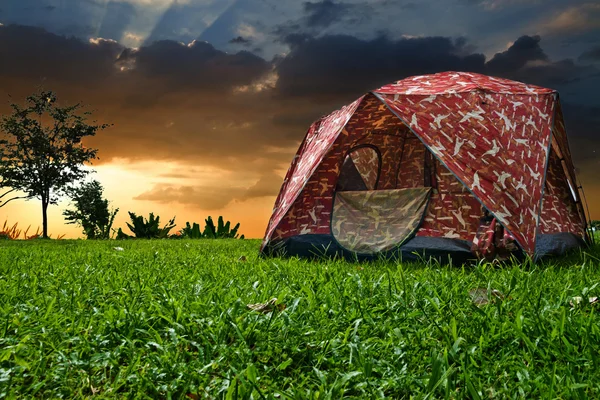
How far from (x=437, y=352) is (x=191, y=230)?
11856 millimetres

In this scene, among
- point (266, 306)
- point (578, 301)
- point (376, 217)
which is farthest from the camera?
point (376, 217)

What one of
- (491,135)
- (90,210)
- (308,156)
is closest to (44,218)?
(90,210)

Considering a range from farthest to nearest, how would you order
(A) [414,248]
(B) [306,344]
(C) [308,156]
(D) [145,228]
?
(D) [145,228] → (C) [308,156] → (A) [414,248] → (B) [306,344]

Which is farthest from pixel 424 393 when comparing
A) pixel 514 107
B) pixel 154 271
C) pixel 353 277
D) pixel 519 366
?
pixel 514 107

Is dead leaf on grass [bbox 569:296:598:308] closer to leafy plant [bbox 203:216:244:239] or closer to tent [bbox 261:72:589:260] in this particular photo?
tent [bbox 261:72:589:260]

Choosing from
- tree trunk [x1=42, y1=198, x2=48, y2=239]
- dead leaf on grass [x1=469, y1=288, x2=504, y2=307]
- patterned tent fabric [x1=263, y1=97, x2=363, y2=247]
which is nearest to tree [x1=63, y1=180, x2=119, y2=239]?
tree trunk [x1=42, y1=198, x2=48, y2=239]

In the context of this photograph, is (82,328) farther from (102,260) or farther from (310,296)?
(102,260)

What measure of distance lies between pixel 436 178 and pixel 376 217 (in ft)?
2.73

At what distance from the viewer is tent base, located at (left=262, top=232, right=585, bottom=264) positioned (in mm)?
5418

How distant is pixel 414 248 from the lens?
560 centimetres

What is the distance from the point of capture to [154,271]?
4.42 meters

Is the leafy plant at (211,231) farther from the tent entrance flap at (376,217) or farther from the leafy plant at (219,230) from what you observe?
the tent entrance flap at (376,217)

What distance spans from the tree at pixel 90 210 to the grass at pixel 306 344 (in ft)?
40.9

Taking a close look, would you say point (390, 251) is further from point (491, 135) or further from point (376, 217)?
point (491, 135)
